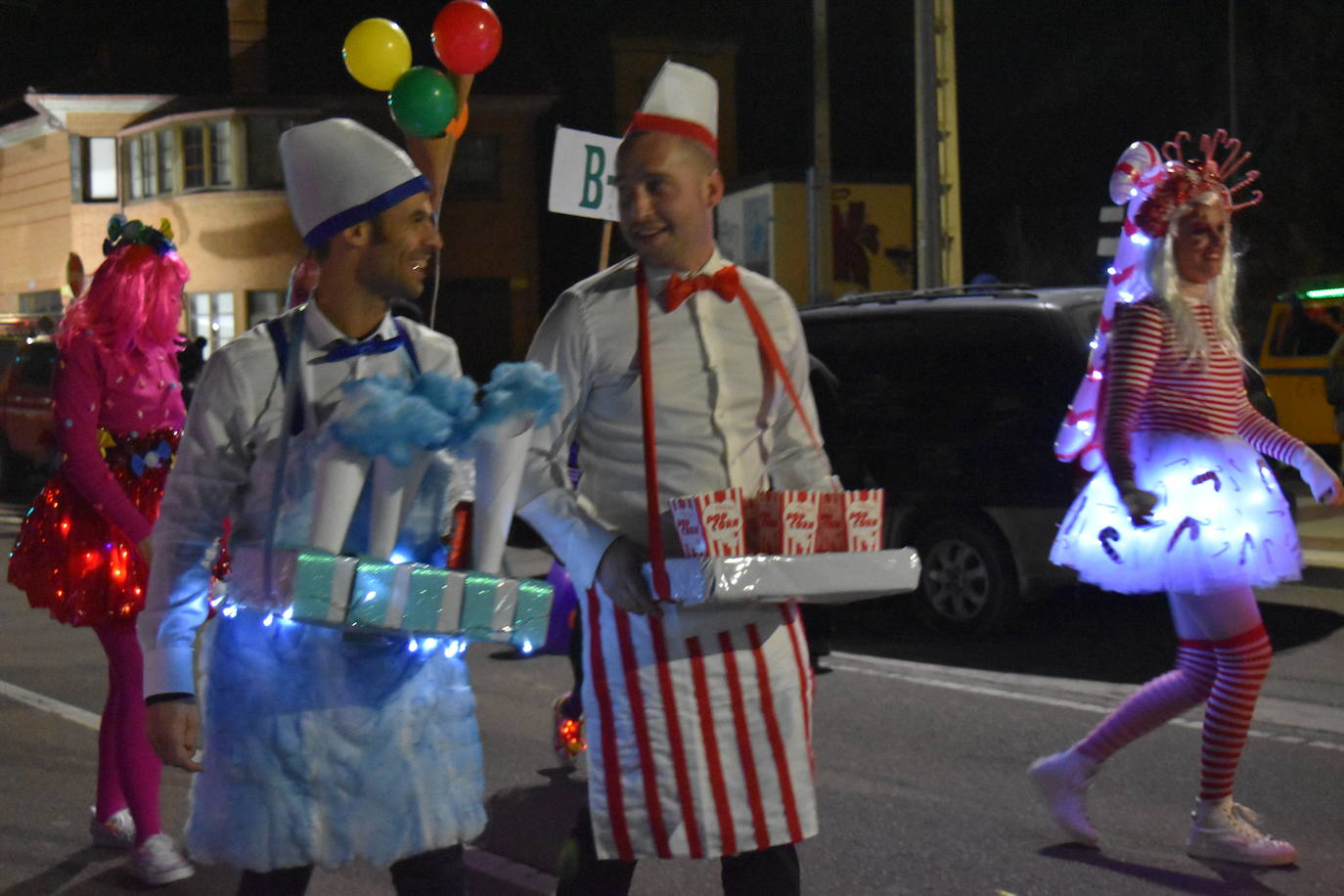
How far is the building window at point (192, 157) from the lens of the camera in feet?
111

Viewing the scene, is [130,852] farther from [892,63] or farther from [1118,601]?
[892,63]

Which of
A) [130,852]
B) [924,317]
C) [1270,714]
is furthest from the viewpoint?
[924,317]

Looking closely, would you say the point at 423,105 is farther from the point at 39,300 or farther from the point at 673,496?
the point at 39,300

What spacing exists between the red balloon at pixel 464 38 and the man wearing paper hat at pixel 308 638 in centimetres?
186

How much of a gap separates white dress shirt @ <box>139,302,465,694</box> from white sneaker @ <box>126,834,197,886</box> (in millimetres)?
2238

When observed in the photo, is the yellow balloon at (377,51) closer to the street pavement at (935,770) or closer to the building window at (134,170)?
the street pavement at (935,770)

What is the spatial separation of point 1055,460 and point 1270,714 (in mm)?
1915

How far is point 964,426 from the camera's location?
8703 mm

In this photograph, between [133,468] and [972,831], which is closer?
[133,468]

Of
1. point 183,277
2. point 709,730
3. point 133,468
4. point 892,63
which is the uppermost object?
point 892,63

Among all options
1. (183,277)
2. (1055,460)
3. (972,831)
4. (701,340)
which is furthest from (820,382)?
(701,340)

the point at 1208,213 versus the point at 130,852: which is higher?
the point at 1208,213

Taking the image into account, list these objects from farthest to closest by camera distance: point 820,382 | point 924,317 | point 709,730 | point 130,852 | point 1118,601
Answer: point 1118,601, point 924,317, point 820,382, point 130,852, point 709,730

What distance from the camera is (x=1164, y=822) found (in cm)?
522
